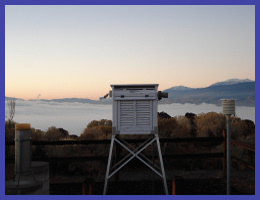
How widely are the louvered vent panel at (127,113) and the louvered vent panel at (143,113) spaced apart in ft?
0.33

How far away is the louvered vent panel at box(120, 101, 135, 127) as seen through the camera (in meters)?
7.02

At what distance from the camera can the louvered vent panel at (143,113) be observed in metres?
7.03

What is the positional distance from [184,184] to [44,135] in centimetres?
570

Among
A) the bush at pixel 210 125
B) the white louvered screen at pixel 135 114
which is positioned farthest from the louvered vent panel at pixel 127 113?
the bush at pixel 210 125

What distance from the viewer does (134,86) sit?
7000mm

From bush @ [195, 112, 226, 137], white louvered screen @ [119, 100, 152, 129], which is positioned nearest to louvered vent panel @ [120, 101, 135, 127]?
white louvered screen @ [119, 100, 152, 129]

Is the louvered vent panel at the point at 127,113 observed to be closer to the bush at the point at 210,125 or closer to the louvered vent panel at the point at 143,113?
the louvered vent panel at the point at 143,113

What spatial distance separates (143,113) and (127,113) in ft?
1.04

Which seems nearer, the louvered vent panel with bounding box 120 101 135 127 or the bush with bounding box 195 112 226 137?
the louvered vent panel with bounding box 120 101 135 127

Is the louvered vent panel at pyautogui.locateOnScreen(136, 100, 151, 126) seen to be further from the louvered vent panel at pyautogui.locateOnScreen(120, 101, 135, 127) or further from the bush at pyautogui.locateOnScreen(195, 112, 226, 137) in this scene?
the bush at pyautogui.locateOnScreen(195, 112, 226, 137)

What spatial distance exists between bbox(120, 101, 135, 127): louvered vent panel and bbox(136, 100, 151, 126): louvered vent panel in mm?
100

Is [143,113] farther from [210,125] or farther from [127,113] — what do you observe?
[210,125]

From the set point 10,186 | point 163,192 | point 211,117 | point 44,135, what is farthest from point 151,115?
point 211,117

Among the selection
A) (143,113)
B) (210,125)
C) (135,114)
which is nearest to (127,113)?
(135,114)
